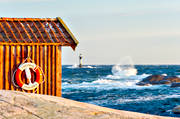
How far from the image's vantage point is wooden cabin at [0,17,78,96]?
11.0 m

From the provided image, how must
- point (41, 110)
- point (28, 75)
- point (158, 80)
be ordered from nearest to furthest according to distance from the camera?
point (41, 110), point (28, 75), point (158, 80)

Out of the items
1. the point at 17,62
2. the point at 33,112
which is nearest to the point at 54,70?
the point at 17,62

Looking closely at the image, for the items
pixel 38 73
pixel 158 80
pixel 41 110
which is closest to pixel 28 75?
pixel 38 73

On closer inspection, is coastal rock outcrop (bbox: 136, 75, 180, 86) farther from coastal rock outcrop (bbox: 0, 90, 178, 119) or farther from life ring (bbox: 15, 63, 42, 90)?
coastal rock outcrop (bbox: 0, 90, 178, 119)

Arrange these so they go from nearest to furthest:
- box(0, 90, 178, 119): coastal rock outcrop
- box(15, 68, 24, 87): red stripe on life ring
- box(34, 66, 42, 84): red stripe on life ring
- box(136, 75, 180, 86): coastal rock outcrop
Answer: box(0, 90, 178, 119): coastal rock outcrop, box(15, 68, 24, 87): red stripe on life ring, box(34, 66, 42, 84): red stripe on life ring, box(136, 75, 180, 86): coastal rock outcrop

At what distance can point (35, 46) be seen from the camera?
36.8ft

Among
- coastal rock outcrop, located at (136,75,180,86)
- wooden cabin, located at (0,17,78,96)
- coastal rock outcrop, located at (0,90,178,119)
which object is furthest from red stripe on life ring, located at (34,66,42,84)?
coastal rock outcrop, located at (136,75,180,86)

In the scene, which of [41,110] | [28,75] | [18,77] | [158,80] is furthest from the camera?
[158,80]

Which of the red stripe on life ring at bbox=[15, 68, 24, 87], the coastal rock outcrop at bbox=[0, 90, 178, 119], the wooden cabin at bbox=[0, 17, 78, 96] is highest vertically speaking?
the wooden cabin at bbox=[0, 17, 78, 96]

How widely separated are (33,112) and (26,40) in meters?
4.62

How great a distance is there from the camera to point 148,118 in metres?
7.60

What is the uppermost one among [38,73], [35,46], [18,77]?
[35,46]

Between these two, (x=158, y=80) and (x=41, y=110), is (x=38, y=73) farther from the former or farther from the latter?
(x=158, y=80)

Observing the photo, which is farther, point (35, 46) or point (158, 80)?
point (158, 80)
